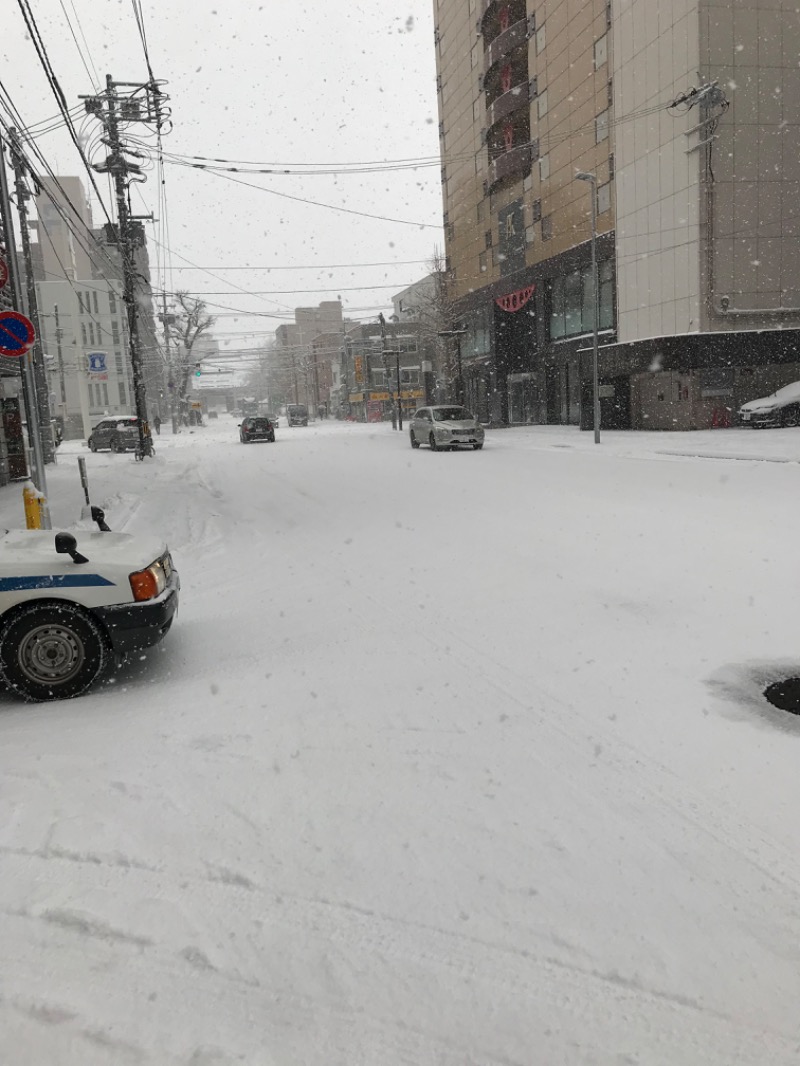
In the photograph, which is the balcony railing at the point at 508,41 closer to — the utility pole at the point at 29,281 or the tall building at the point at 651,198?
the tall building at the point at 651,198

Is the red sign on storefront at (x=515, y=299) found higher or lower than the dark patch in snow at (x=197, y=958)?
higher

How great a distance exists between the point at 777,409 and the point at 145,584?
28.0 meters

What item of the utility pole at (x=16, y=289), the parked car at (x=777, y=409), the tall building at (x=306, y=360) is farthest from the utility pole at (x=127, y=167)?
the tall building at (x=306, y=360)

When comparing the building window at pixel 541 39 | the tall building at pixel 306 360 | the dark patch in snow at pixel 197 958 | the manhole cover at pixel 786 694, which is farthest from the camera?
the tall building at pixel 306 360

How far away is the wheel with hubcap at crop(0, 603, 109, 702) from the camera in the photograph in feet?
15.7

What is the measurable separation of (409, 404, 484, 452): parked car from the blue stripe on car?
2288 cm

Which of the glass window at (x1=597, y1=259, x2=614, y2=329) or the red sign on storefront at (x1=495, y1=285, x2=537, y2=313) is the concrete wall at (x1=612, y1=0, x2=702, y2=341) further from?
the red sign on storefront at (x1=495, y1=285, x2=537, y2=313)

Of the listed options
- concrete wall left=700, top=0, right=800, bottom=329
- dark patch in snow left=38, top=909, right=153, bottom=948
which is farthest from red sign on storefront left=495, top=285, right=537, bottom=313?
dark patch in snow left=38, top=909, right=153, bottom=948

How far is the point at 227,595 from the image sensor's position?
7520mm

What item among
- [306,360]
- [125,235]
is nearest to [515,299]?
[125,235]

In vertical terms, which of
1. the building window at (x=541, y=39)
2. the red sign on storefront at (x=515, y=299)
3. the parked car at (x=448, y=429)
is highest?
the building window at (x=541, y=39)

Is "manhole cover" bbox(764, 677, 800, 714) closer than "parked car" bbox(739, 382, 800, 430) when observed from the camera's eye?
Yes

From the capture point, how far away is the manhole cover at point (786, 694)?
14.3 feet

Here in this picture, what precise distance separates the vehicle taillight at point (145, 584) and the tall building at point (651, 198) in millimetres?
28104
